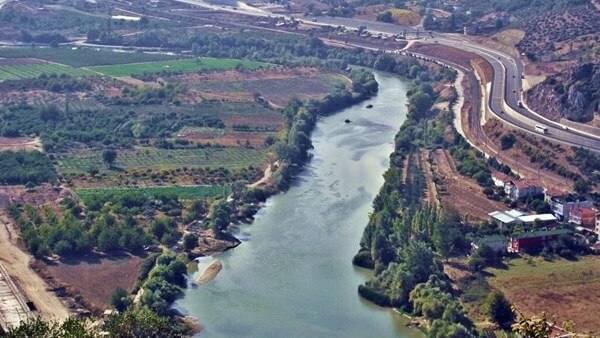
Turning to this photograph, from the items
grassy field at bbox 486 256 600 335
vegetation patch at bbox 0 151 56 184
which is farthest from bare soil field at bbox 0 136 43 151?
grassy field at bbox 486 256 600 335

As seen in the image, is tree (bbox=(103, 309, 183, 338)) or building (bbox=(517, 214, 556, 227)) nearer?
tree (bbox=(103, 309, 183, 338))

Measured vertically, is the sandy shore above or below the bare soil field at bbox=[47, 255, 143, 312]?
above

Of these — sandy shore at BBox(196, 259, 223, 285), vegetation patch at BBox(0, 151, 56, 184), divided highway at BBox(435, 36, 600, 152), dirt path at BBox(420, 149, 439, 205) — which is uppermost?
divided highway at BBox(435, 36, 600, 152)

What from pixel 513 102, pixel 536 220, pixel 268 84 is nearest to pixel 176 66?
pixel 268 84

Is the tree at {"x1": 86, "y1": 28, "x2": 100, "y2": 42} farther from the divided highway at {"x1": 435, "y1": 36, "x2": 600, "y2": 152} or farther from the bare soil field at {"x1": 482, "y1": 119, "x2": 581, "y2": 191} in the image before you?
the bare soil field at {"x1": 482, "y1": 119, "x2": 581, "y2": 191}

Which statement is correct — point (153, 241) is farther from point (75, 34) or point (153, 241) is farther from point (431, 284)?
point (75, 34)

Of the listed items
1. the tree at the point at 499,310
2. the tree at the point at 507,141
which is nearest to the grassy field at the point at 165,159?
the tree at the point at 507,141

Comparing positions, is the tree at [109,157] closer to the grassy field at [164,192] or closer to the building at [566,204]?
the grassy field at [164,192]

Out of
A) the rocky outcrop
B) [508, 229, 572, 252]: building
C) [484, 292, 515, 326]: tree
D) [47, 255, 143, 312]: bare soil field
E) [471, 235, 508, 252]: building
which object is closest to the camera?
[484, 292, 515, 326]: tree
